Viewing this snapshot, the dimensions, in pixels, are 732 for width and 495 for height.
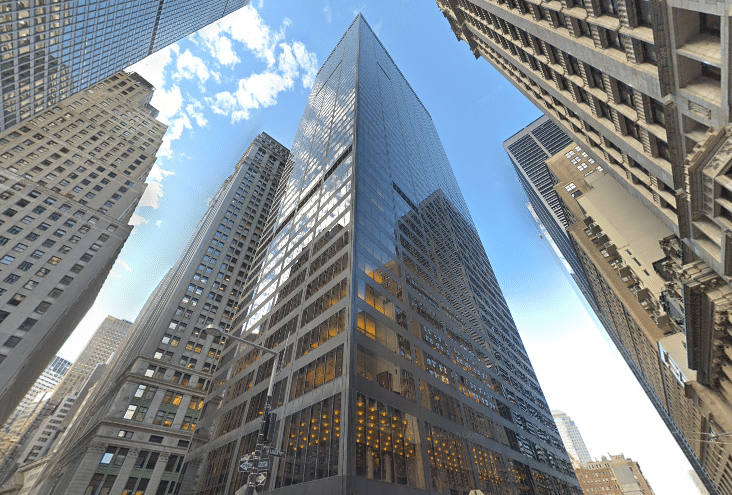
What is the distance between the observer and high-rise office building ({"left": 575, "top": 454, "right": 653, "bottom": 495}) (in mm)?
134000

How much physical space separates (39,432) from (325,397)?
581 ft

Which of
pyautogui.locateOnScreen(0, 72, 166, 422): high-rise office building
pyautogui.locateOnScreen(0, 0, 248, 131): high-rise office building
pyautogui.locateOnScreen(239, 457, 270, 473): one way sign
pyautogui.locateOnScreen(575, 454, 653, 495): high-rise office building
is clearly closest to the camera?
pyautogui.locateOnScreen(239, 457, 270, 473): one way sign

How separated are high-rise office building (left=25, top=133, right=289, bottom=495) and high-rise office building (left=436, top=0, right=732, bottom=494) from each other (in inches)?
2662

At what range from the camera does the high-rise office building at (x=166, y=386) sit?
153 ft

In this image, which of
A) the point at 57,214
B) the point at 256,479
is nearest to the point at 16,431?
the point at 57,214

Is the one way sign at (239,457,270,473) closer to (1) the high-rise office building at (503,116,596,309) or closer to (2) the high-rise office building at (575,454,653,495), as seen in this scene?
(1) the high-rise office building at (503,116,596,309)

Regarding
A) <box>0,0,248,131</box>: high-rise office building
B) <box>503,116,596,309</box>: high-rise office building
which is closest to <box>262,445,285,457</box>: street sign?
<box>0,0,248,131</box>: high-rise office building

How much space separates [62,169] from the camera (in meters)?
67.8

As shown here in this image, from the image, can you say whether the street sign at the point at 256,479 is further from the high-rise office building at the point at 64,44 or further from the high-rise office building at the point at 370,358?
the high-rise office building at the point at 64,44

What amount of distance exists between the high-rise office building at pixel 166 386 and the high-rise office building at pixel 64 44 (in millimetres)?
37629

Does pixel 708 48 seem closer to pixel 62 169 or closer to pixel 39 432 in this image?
pixel 62 169

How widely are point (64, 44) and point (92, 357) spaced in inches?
7345

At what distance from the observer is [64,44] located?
5100 cm

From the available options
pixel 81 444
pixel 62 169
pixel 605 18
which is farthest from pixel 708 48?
pixel 62 169
